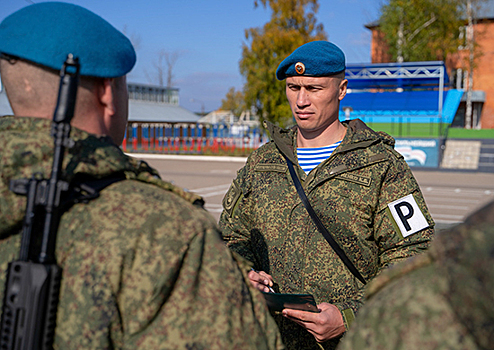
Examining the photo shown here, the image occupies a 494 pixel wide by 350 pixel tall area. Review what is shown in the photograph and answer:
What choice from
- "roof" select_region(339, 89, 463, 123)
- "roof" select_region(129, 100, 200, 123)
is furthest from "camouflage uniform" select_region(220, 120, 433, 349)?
"roof" select_region(129, 100, 200, 123)

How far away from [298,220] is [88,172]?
1.34 meters

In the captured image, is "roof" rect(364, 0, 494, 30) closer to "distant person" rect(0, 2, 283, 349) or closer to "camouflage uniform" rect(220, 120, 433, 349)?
"camouflage uniform" rect(220, 120, 433, 349)

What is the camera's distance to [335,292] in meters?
2.20

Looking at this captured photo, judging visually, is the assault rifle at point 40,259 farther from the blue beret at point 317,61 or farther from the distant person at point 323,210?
the blue beret at point 317,61

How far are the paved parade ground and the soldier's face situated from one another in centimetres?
620

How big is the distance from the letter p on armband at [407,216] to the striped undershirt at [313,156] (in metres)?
0.45

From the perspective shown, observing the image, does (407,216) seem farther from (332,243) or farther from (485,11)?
(485,11)

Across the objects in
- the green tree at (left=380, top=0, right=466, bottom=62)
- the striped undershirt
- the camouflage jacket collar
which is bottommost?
the striped undershirt

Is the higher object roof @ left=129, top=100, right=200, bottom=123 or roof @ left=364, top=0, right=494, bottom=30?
roof @ left=364, top=0, right=494, bottom=30

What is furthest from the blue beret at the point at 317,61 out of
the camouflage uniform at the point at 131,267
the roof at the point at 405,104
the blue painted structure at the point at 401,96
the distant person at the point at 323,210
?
the roof at the point at 405,104

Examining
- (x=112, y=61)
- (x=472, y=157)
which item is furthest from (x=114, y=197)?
(x=472, y=157)

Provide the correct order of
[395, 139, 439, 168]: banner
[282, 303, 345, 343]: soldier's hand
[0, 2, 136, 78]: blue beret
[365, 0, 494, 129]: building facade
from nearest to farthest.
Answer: [0, 2, 136, 78]: blue beret
[282, 303, 345, 343]: soldier's hand
[395, 139, 439, 168]: banner
[365, 0, 494, 129]: building facade

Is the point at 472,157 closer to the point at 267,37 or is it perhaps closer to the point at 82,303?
the point at 267,37

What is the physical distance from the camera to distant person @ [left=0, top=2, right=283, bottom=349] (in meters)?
1.02
